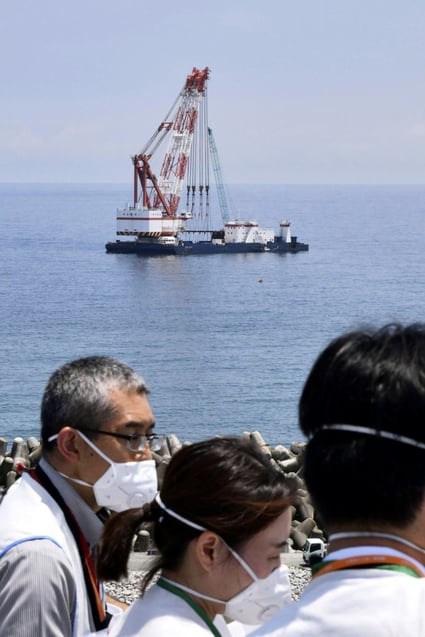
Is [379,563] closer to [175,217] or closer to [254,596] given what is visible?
[254,596]

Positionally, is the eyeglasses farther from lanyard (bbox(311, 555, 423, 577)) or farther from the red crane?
the red crane

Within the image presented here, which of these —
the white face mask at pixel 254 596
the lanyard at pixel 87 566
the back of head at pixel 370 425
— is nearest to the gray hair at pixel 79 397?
the lanyard at pixel 87 566

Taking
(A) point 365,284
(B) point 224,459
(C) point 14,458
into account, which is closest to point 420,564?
(B) point 224,459

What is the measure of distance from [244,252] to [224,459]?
69551 mm

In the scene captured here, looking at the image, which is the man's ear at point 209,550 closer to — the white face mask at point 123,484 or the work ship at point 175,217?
the white face mask at point 123,484

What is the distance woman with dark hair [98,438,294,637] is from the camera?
1.77 meters

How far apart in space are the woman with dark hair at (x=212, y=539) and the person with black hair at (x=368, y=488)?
444 millimetres

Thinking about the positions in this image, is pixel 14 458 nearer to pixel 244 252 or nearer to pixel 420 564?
pixel 420 564

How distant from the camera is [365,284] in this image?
5981 centimetres

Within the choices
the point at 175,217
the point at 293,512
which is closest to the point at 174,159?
the point at 175,217

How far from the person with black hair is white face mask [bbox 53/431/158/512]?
1087mm

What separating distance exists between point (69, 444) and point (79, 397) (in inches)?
3.8

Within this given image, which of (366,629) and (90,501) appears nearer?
(366,629)

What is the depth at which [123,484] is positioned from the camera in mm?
2441
